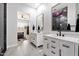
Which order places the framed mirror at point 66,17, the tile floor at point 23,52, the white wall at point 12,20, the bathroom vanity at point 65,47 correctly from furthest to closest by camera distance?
the white wall at point 12,20 → the tile floor at point 23,52 → the framed mirror at point 66,17 → the bathroom vanity at point 65,47

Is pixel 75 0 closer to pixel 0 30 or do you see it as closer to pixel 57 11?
pixel 57 11

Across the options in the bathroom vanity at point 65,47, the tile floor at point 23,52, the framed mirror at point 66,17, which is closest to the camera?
the bathroom vanity at point 65,47

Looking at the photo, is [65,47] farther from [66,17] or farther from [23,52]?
[23,52]

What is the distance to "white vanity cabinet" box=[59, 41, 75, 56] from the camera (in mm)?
1420

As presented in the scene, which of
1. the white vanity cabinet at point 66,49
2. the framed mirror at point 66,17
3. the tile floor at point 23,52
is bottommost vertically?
the tile floor at point 23,52

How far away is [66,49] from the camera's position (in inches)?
60.8

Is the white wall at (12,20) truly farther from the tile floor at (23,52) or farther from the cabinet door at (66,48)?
the cabinet door at (66,48)

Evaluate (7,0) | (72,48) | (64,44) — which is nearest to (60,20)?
(64,44)

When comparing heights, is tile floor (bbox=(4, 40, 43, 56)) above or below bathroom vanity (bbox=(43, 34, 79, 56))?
below

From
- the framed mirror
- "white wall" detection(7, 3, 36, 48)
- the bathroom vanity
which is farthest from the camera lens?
"white wall" detection(7, 3, 36, 48)

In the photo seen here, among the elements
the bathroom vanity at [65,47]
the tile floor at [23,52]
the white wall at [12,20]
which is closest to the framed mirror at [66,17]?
the bathroom vanity at [65,47]

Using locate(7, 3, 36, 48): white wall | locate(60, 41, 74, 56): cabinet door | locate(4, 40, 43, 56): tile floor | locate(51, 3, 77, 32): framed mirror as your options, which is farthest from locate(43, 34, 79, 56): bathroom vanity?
locate(7, 3, 36, 48): white wall

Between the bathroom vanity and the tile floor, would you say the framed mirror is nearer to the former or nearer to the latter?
the bathroom vanity

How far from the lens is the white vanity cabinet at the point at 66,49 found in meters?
1.42
